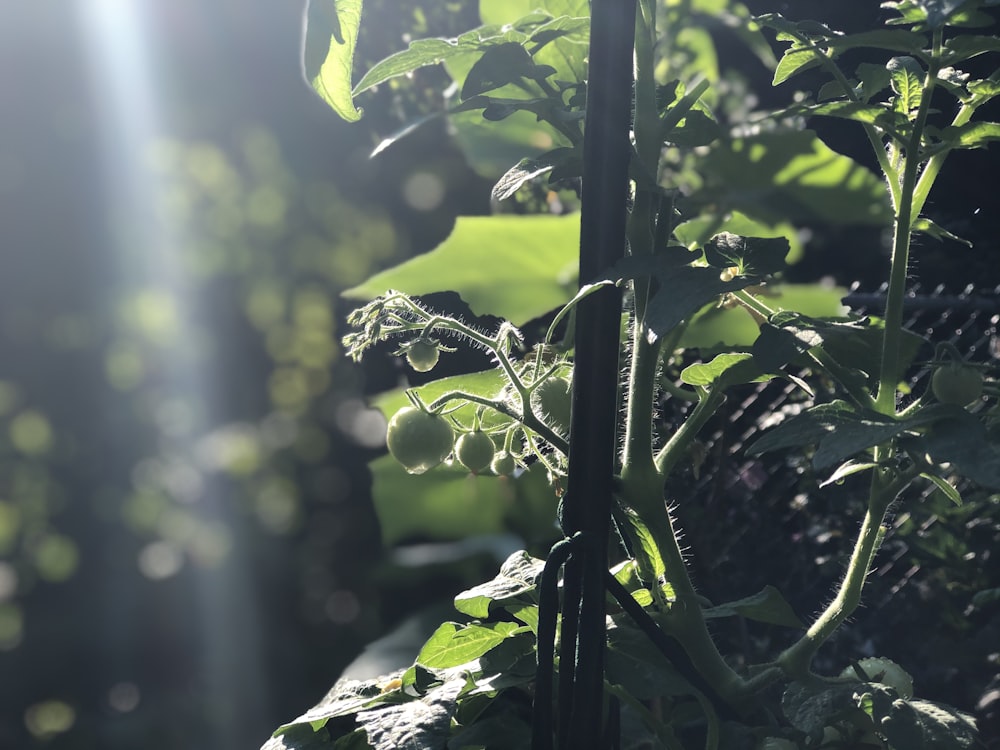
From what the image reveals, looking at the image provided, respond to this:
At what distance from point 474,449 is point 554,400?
7 centimetres

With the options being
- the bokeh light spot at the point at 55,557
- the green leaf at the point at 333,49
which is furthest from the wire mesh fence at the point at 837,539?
the bokeh light spot at the point at 55,557

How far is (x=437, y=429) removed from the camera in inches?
24.8

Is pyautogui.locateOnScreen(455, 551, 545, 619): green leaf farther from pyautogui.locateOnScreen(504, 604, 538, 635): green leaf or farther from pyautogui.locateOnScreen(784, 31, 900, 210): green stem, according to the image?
pyautogui.locateOnScreen(784, 31, 900, 210): green stem

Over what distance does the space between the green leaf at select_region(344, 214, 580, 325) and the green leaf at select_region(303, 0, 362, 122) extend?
43 cm

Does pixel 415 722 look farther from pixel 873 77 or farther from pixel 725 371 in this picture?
pixel 873 77

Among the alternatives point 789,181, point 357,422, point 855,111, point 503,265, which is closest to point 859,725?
point 855,111

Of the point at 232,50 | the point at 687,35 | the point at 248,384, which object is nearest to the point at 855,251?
the point at 687,35

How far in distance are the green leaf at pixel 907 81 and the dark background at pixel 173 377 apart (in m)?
2.51

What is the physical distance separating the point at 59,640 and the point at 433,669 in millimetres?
3620

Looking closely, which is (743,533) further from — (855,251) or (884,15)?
(855,251)

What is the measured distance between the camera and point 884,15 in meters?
0.89

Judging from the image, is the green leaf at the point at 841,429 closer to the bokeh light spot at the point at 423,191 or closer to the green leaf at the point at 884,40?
the green leaf at the point at 884,40

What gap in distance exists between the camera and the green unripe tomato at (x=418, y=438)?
0.63 m

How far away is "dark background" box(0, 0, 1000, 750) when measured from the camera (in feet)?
11.4
